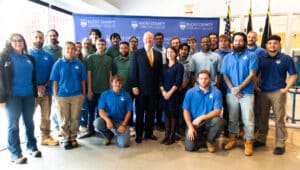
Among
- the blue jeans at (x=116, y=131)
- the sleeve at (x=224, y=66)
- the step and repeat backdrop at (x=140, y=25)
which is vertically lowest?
the blue jeans at (x=116, y=131)

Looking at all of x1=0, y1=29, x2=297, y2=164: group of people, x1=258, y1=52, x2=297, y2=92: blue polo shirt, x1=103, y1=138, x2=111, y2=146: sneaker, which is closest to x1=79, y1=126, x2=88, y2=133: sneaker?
x1=0, y1=29, x2=297, y2=164: group of people

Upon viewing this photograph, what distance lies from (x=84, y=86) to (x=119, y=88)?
494 millimetres

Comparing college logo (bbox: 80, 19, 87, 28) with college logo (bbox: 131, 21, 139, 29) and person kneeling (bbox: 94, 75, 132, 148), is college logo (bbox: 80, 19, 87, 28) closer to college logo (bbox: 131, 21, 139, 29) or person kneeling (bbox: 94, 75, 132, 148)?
college logo (bbox: 131, 21, 139, 29)

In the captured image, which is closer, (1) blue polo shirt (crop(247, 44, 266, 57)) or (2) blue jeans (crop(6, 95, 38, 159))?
(2) blue jeans (crop(6, 95, 38, 159))

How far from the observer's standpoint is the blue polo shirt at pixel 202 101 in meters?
3.40

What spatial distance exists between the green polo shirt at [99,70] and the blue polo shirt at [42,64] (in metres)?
0.58

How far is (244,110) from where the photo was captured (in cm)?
334

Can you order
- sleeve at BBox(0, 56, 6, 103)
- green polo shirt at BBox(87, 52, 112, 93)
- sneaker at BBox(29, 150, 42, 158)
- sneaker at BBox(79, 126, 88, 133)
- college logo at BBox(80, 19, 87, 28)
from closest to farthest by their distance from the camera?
1. sleeve at BBox(0, 56, 6, 103)
2. sneaker at BBox(29, 150, 42, 158)
3. green polo shirt at BBox(87, 52, 112, 93)
4. sneaker at BBox(79, 126, 88, 133)
5. college logo at BBox(80, 19, 87, 28)

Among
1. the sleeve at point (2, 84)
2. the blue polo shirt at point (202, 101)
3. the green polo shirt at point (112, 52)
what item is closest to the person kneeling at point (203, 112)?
the blue polo shirt at point (202, 101)

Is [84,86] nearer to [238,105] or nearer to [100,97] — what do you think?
[100,97]

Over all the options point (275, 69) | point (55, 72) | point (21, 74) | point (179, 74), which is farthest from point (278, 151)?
point (21, 74)

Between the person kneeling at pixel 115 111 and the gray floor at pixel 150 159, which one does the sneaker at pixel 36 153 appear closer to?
the gray floor at pixel 150 159

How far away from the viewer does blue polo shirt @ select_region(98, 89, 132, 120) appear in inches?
142

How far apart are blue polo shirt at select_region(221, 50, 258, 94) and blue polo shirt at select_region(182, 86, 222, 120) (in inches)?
11.5
